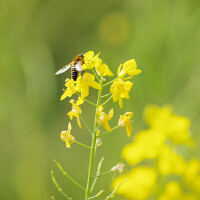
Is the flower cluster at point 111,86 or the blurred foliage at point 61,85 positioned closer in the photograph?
the flower cluster at point 111,86

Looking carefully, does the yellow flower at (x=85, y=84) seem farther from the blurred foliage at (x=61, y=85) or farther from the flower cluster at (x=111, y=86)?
the blurred foliage at (x=61, y=85)

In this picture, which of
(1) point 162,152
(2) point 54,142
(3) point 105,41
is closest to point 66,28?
(3) point 105,41

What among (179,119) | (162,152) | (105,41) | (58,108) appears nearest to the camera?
(162,152)

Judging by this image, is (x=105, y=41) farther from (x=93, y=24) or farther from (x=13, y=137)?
(x=13, y=137)

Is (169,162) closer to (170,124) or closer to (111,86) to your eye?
(170,124)

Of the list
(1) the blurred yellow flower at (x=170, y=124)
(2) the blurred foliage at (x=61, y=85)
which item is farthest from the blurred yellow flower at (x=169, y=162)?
(2) the blurred foliage at (x=61, y=85)

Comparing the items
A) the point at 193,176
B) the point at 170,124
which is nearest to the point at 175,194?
the point at 193,176

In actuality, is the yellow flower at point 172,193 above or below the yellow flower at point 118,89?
below
